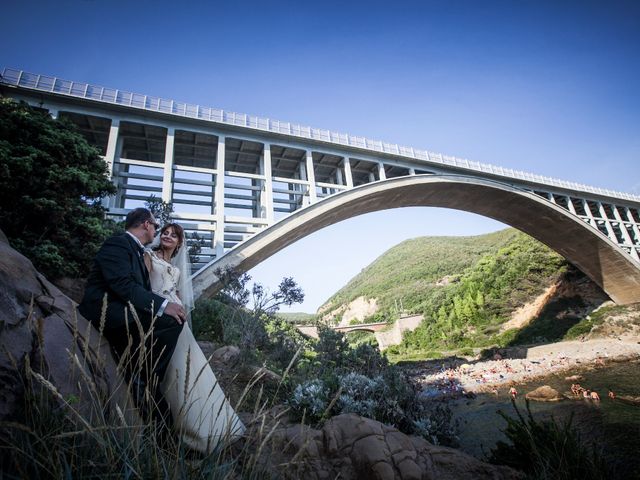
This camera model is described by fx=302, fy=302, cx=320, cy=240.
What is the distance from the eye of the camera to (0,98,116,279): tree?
18.0 ft

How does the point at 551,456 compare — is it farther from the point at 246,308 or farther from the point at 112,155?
the point at 112,155

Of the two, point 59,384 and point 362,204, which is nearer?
point 59,384

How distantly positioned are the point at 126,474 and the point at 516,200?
20.4m

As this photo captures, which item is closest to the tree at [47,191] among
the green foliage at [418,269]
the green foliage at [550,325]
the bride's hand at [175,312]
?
the bride's hand at [175,312]

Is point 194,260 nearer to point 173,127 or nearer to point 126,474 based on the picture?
point 173,127

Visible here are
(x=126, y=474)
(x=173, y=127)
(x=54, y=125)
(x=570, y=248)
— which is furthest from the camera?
(x=570, y=248)

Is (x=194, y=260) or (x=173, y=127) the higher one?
(x=173, y=127)

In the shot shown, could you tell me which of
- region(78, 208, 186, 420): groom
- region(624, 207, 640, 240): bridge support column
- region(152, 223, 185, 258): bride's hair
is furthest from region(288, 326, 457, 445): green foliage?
region(624, 207, 640, 240): bridge support column

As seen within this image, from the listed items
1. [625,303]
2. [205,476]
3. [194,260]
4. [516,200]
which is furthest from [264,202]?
[625,303]

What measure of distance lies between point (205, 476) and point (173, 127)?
12227mm

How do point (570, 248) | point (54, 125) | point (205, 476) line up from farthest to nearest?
point (570, 248)
point (54, 125)
point (205, 476)

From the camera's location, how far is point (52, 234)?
6062 millimetres

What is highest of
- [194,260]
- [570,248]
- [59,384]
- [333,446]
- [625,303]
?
[570,248]

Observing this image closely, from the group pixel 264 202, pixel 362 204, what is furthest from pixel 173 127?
pixel 362 204
